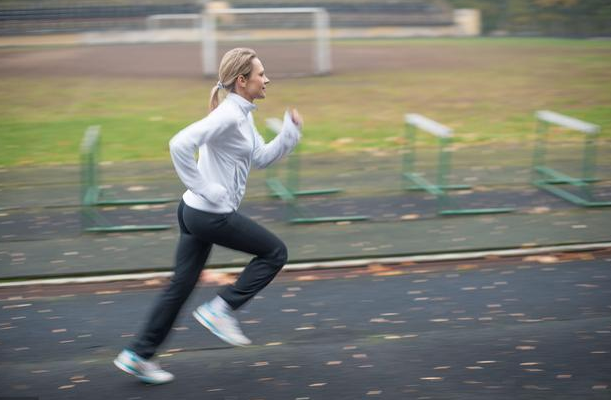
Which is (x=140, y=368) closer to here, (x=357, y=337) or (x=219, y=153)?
(x=219, y=153)

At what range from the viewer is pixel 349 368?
5.16 meters

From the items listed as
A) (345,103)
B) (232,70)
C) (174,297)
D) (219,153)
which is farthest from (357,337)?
(345,103)

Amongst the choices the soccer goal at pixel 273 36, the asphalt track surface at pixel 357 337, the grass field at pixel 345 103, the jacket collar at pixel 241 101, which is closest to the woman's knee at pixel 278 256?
the asphalt track surface at pixel 357 337

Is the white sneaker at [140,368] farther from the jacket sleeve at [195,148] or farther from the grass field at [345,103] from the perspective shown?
the grass field at [345,103]

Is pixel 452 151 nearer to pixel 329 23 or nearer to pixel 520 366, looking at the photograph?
pixel 520 366

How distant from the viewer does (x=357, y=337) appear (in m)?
5.69

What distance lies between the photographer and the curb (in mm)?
7062

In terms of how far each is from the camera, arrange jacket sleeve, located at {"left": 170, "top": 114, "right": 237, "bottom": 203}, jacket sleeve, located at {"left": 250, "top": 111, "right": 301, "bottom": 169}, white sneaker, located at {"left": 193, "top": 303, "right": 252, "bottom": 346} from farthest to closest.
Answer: white sneaker, located at {"left": 193, "top": 303, "right": 252, "bottom": 346}, jacket sleeve, located at {"left": 250, "top": 111, "right": 301, "bottom": 169}, jacket sleeve, located at {"left": 170, "top": 114, "right": 237, "bottom": 203}

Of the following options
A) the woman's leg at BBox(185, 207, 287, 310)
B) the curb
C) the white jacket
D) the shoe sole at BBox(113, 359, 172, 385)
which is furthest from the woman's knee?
the curb

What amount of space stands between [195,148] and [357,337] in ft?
5.74

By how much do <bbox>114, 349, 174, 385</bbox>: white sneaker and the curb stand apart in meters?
2.23

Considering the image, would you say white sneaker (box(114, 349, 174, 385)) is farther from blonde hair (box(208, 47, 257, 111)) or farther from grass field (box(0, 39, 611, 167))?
grass field (box(0, 39, 611, 167))

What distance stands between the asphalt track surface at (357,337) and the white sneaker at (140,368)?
0.17 feet

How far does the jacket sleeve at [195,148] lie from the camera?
4.56m
